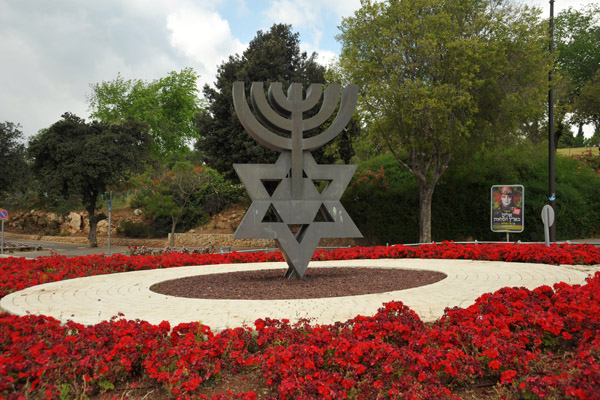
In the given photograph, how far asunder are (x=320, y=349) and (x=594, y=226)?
22858mm

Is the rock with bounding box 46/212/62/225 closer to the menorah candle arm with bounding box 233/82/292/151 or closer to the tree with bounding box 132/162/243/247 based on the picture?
the tree with bounding box 132/162/243/247

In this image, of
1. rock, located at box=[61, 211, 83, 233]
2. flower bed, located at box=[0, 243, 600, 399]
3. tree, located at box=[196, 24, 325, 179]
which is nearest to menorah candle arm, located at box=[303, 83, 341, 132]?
flower bed, located at box=[0, 243, 600, 399]

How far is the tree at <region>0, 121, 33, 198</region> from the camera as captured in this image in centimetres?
2858

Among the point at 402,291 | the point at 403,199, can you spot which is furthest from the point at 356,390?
the point at 403,199

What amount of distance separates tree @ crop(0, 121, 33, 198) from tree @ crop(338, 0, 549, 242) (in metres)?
21.5

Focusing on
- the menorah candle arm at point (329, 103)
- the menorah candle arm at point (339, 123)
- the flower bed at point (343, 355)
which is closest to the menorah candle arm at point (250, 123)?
the menorah candle arm at point (339, 123)

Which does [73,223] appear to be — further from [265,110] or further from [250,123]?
[265,110]

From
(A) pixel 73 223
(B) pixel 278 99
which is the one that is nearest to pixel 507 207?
(B) pixel 278 99

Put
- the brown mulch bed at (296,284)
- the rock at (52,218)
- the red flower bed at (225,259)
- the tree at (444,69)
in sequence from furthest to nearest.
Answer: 1. the rock at (52,218)
2. the tree at (444,69)
3. the red flower bed at (225,259)
4. the brown mulch bed at (296,284)

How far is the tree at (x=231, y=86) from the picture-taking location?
24.6 metres

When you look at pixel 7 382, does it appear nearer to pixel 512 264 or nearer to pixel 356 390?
pixel 356 390

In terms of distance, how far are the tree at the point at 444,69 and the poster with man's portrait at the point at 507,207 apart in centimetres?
271

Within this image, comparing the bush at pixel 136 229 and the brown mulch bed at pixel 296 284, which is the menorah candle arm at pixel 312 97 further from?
the bush at pixel 136 229

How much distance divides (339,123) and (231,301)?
451cm
